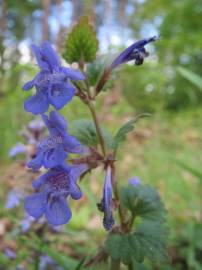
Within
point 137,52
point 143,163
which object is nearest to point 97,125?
point 137,52

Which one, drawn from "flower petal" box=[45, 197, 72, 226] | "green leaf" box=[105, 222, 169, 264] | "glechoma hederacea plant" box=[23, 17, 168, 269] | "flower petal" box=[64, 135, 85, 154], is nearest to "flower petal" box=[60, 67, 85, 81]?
"glechoma hederacea plant" box=[23, 17, 168, 269]

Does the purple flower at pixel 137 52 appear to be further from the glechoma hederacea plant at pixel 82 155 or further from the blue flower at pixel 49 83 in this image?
the blue flower at pixel 49 83

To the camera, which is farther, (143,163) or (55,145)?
(143,163)

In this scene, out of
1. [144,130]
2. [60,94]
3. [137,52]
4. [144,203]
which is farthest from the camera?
[144,130]

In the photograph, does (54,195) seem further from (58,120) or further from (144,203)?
(144,203)

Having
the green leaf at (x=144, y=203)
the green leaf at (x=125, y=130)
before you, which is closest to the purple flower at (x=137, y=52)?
the green leaf at (x=125, y=130)

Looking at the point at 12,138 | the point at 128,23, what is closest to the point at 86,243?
the point at 12,138
